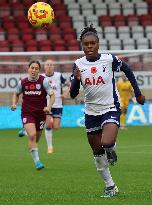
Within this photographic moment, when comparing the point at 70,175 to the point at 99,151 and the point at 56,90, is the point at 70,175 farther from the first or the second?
the point at 56,90

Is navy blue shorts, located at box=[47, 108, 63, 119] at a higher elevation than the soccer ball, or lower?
lower

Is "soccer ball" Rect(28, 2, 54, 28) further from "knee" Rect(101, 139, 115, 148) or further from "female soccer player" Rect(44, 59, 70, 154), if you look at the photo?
"female soccer player" Rect(44, 59, 70, 154)

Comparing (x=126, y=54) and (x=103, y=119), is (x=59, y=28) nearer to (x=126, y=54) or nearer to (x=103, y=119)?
(x=126, y=54)

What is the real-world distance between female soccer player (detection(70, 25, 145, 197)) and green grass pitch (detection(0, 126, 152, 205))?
63 centimetres

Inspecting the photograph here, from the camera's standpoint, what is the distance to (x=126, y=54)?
30516 millimetres

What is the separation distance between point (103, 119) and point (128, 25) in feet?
90.5

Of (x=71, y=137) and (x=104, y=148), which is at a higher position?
(x=104, y=148)

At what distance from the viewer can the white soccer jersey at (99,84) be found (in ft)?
34.0

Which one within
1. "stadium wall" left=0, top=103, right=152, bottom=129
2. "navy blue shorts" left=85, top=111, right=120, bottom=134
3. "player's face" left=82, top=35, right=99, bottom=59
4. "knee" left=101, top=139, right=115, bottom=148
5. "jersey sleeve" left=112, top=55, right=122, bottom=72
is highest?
→ "player's face" left=82, top=35, right=99, bottom=59

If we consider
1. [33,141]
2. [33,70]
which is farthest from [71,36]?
[33,141]

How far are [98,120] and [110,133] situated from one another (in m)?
0.43

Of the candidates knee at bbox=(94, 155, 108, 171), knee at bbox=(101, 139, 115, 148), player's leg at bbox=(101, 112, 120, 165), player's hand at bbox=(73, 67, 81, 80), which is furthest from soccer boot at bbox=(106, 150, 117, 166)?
player's hand at bbox=(73, 67, 81, 80)

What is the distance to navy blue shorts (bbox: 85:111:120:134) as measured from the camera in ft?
33.9

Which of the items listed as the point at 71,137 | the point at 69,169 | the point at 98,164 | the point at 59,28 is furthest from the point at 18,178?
the point at 59,28
